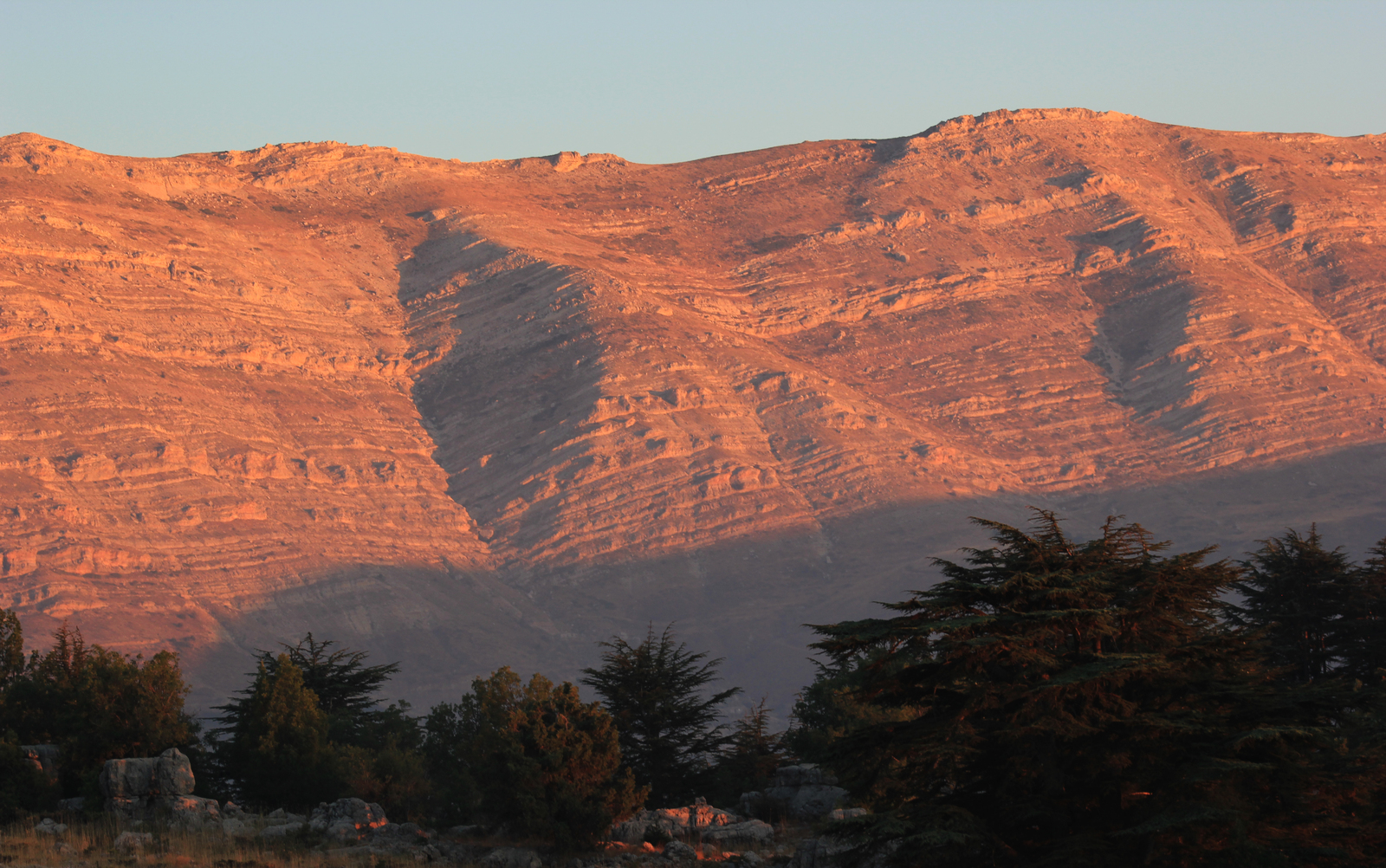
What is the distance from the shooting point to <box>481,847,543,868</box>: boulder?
3031 cm

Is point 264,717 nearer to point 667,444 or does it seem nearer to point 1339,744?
point 1339,744

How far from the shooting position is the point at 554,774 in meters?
33.7

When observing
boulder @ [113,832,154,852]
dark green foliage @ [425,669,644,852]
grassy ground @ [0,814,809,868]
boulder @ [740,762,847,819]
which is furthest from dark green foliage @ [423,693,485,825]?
boulder @ [113,832,154,852]

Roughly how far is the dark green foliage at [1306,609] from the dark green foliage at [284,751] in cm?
3035

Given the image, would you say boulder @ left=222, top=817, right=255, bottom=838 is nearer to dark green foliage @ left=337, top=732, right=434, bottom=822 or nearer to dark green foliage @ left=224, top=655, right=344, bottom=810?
dark green foliage @ left=337, top=732, right=434, bottom=822

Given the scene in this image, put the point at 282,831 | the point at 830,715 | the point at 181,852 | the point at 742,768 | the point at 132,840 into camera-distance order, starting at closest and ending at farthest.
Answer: the point at 181,852 → the point at 132,840 → the point at 282,831 → the point at 742,768 → the point at 830,715

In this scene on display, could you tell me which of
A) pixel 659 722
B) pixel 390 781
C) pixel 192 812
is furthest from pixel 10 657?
pixel 192 812

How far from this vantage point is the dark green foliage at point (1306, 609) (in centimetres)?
4716

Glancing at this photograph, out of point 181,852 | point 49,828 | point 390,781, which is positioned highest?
point 49,828

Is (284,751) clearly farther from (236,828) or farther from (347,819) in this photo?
(236,828)

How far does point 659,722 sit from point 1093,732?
94.9ft

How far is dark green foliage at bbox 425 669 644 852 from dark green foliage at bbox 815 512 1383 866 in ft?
39.8

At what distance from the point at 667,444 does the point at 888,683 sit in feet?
557

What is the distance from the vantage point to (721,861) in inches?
1125
